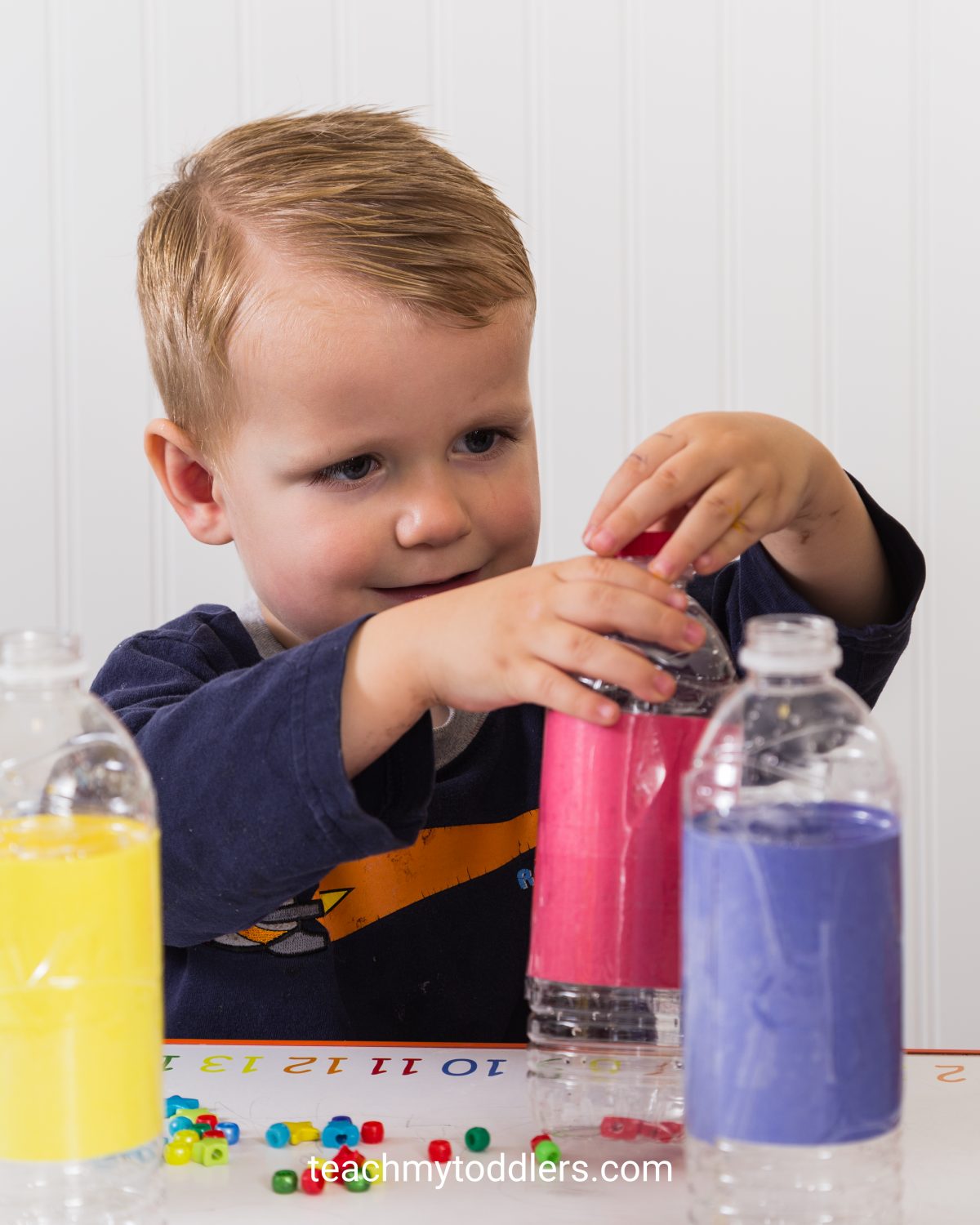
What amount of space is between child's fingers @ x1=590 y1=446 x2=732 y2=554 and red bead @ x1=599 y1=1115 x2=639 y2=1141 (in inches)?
10.7

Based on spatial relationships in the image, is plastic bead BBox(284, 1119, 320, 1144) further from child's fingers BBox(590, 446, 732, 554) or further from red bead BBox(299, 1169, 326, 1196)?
child's fingers BBox(590, 446, 732, 554)

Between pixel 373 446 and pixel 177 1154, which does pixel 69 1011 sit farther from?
pixel 373 446

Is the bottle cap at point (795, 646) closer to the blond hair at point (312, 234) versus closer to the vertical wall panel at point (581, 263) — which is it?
the blond hair at point (312, 234)

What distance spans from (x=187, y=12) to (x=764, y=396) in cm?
92

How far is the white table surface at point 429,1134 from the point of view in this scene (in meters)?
0.64

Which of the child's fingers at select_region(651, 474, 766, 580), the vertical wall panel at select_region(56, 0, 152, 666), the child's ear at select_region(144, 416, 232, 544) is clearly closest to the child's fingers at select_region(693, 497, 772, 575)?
the child's fingers at select_region(651, 474, 766, 580)

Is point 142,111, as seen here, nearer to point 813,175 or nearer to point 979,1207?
point 813,175

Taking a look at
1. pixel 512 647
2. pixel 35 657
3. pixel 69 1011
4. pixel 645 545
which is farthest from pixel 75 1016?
pixel 645 545

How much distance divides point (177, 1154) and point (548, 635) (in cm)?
29

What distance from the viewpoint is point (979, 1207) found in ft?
2.09

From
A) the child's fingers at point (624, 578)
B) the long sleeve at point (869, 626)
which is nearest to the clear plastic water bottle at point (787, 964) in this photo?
the child's fingers at point (624, 578)

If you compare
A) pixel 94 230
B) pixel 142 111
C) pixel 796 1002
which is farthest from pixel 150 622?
pixel 796 1002

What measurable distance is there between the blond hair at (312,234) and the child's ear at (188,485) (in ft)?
0.09

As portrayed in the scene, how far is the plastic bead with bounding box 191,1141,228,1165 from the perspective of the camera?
702 mm
